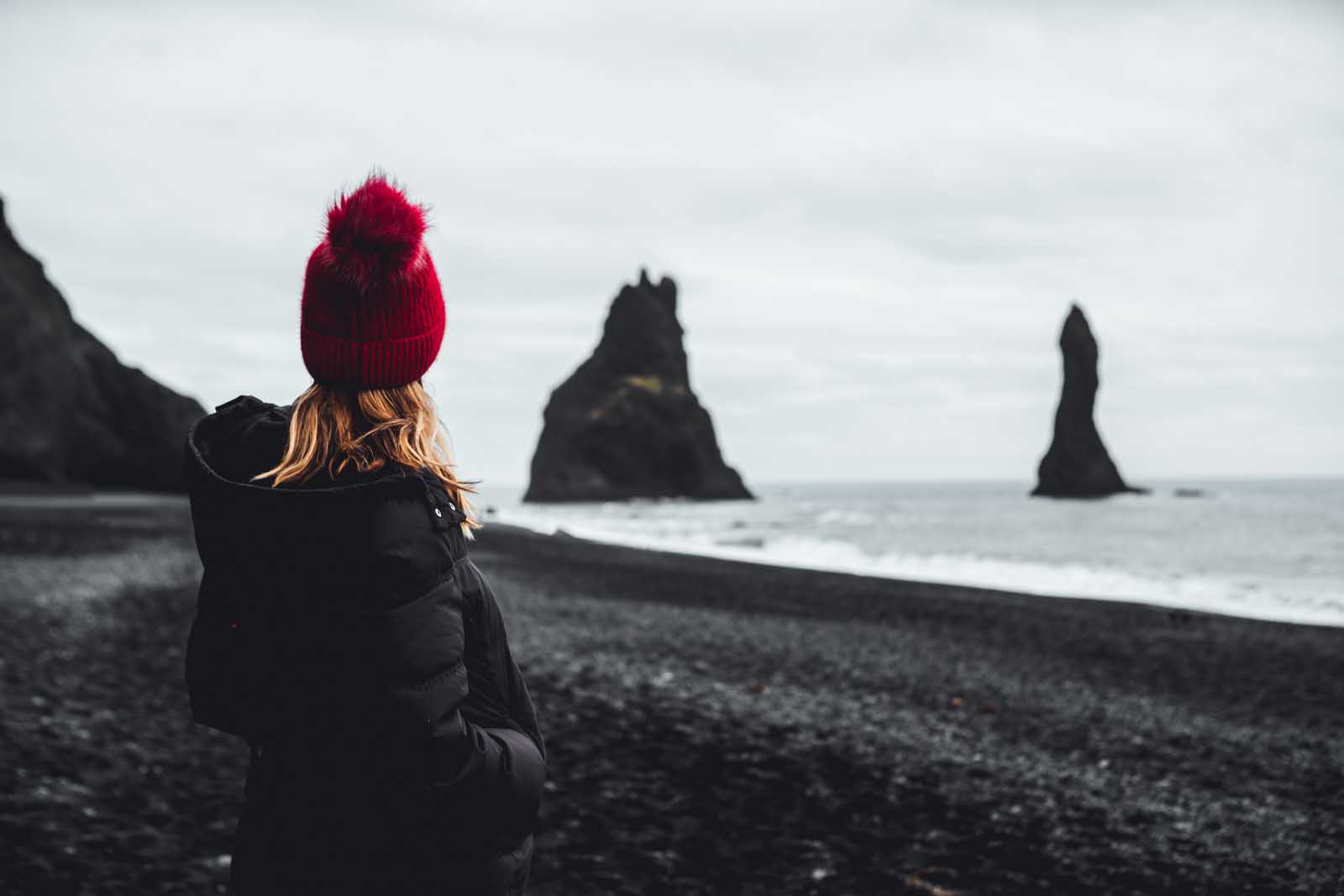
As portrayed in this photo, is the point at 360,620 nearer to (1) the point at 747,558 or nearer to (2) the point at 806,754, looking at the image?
(2) the point at 806,754

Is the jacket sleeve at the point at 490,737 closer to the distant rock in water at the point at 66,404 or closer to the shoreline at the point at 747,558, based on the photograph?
the shoreline at the point at 747,558

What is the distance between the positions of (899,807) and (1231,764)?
3.84m

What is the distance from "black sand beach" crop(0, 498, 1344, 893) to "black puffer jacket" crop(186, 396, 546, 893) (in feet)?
12.5

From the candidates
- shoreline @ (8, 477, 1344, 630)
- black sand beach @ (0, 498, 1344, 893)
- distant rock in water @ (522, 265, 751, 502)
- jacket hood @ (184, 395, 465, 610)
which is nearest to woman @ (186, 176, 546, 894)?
jacket hood @ (184, 395, 465, 610)

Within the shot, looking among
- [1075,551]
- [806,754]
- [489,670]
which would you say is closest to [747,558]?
[1075,551]

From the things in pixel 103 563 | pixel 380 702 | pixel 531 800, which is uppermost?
pixel 380 702

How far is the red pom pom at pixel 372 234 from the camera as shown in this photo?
2297 millimetres

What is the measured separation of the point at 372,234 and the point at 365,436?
1.53 ft

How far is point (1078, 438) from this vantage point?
138m

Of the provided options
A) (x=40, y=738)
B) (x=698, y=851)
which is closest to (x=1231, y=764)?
(x=698, y=851)

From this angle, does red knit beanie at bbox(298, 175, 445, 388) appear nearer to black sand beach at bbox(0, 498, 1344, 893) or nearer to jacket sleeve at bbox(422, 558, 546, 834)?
jacket sleeve at bbox(422, 558, 546, 834)

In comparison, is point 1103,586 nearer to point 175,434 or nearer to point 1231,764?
point 1231,764

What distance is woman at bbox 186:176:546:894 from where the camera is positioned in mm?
2088

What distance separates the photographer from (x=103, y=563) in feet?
64.9
